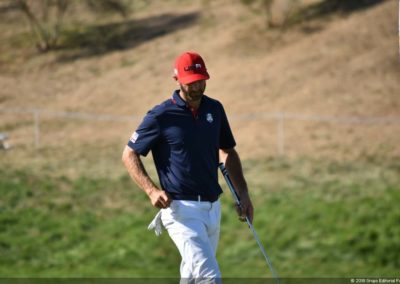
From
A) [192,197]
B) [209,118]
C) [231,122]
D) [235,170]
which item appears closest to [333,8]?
[231,122]

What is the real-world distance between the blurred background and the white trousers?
715cm

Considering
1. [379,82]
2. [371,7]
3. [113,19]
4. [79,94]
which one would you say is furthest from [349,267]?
[113,19]

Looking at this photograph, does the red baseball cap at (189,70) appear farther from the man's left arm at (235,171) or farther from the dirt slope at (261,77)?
the dirt slope at (261,77)

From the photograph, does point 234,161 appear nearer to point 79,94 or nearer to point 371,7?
point 79,94

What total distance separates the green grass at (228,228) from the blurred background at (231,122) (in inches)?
1.6

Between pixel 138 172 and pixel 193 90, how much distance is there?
2.57 ft

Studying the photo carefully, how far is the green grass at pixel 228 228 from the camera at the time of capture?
48.4 ft

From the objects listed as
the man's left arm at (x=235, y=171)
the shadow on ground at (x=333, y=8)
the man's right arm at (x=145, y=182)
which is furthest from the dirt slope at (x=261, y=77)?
the man's right arm at (x=145, y=182)

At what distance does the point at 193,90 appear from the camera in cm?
663

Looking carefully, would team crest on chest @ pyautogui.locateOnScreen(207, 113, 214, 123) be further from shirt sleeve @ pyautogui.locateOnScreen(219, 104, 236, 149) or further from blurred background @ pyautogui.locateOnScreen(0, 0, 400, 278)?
blurred background @ pyautogui.locateOnScreen(0, 0, 400, 278)

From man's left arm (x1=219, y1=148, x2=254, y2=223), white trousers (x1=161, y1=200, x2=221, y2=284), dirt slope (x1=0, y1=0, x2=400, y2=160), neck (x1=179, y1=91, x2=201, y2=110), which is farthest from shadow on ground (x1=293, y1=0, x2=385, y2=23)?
white trousers (x1=161, y1=200, x2=221, y2=284)

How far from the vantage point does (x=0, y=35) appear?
37781 millimetres

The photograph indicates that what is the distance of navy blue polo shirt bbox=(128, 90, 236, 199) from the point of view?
6668 millimetres

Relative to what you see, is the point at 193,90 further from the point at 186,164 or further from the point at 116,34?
the point at 116,34
